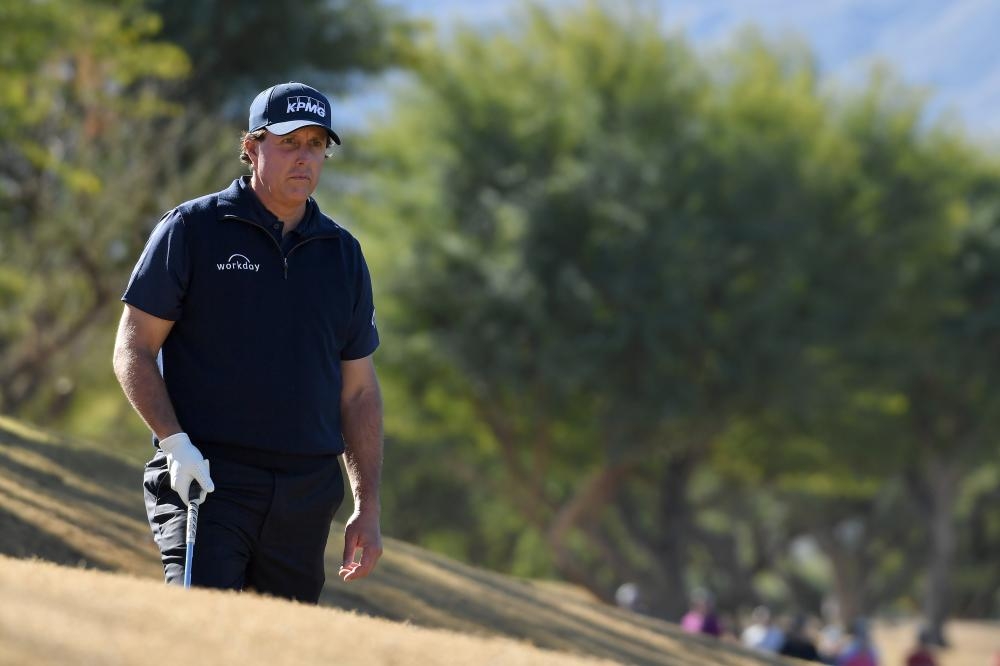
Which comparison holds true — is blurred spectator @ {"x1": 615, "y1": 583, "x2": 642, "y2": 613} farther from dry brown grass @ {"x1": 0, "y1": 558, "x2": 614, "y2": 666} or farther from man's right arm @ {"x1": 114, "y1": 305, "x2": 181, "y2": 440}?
dry brown grass @ {"x1": 0, "y1": 558, "x2": 614, "y2": 666}

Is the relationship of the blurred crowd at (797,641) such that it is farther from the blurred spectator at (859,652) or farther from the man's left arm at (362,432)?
the man's left arm at (362,432)

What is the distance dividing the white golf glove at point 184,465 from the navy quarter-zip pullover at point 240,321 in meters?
0.18

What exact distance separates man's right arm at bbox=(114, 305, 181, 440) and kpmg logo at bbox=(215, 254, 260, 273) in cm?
24

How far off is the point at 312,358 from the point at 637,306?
84.6 ft

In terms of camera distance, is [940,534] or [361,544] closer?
[361,544]

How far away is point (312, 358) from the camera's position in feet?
18.1

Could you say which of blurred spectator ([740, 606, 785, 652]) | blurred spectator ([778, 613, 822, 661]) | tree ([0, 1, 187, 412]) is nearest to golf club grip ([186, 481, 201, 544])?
blurred spectator ([740, 606, 785, 652])

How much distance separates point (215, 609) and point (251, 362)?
1091 millimetres

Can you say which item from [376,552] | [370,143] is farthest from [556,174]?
[376,552]

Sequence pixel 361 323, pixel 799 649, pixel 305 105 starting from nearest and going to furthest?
pixel 305 105
pixel 361 323
pixel 799 649

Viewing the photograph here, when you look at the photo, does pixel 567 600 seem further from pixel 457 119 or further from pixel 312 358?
pixel 457 119

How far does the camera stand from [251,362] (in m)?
5.41

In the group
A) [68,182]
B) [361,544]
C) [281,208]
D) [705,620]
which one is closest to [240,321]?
[281,208]

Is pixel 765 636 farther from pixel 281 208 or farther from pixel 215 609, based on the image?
pixel 215 609
